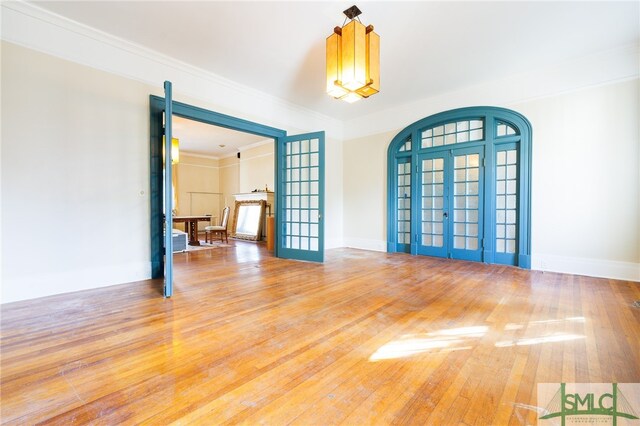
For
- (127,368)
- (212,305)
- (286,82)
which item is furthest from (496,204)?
(127,368)

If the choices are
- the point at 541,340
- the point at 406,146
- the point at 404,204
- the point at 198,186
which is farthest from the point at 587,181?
the point at 198,186

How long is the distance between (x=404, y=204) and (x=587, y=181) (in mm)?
3030

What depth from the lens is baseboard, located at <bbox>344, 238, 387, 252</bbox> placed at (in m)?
6.58

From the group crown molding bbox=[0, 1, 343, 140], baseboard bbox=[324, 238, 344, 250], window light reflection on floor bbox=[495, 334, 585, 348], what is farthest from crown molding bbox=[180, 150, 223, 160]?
window light reflection on floor bbox=[495, 334, 585, 348]

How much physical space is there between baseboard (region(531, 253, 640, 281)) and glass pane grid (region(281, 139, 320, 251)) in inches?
150

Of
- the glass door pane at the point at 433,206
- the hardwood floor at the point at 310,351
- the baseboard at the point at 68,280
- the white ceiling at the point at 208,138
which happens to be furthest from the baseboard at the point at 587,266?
the white ceiling at the point at 208,138

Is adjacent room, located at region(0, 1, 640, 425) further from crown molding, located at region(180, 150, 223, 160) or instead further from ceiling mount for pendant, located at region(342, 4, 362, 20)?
crown molding, located at region(180, 150, 223, 160)

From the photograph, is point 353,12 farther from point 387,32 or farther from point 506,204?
point 506,204

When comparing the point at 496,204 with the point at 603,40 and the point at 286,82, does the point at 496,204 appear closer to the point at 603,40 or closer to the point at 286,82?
the point at 603,40

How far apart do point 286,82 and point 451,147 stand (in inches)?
137

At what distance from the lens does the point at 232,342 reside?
6.84 ft

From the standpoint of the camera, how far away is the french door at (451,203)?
206 inches

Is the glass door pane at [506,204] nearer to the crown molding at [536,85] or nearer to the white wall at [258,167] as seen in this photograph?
the crown molding at [536,85]

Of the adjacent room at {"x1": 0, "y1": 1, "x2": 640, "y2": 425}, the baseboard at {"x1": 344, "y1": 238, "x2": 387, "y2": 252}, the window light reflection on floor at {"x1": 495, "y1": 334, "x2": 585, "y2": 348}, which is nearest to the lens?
the adjacent room at {"x1": 0, "y1": 1, "x2": 640, "y2": 425}
